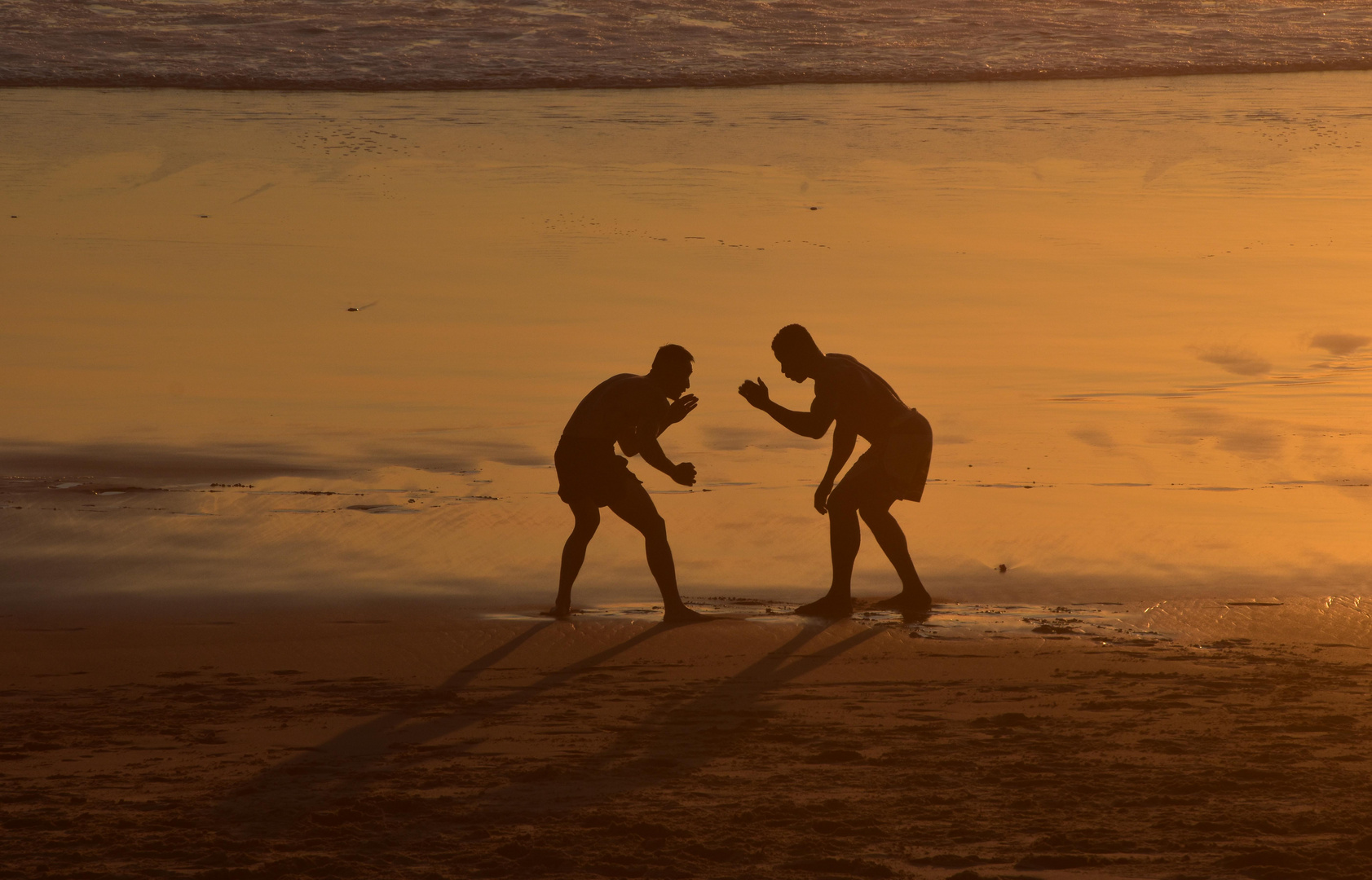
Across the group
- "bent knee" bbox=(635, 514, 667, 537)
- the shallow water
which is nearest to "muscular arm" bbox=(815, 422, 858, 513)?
the shallow water

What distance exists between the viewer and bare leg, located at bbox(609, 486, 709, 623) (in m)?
8.25

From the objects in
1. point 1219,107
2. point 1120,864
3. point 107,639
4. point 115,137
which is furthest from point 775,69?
point 1120,864

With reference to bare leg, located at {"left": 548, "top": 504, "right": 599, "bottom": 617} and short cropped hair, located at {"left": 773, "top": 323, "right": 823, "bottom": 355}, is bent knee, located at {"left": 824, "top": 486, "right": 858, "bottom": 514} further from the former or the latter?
bare leg, located at {"left": 548, "top": 504, "right": 599, "bottom": 617}

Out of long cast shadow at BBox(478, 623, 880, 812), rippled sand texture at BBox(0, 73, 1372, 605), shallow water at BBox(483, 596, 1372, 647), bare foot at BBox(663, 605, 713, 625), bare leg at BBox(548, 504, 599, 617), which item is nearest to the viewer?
long cast shadow at BBox(478, 623, 880, 812)

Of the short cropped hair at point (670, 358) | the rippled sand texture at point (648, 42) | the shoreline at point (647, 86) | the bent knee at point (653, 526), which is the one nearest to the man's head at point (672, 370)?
the short cropped hair at point (670, 358)

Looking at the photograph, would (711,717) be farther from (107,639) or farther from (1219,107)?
(1219,107)

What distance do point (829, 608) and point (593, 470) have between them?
1.45m

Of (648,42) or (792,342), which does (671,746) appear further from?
(648,42)

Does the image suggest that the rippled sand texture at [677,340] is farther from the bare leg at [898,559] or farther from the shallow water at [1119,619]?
the bare leg at [898,559]

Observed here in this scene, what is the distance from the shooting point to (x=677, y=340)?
42.2 feet

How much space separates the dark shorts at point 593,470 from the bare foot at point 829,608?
114cm

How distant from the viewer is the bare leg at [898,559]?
8.54 metres

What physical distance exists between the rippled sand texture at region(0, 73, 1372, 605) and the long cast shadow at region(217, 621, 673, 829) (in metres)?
1.37

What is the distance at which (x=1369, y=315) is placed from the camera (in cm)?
1379
